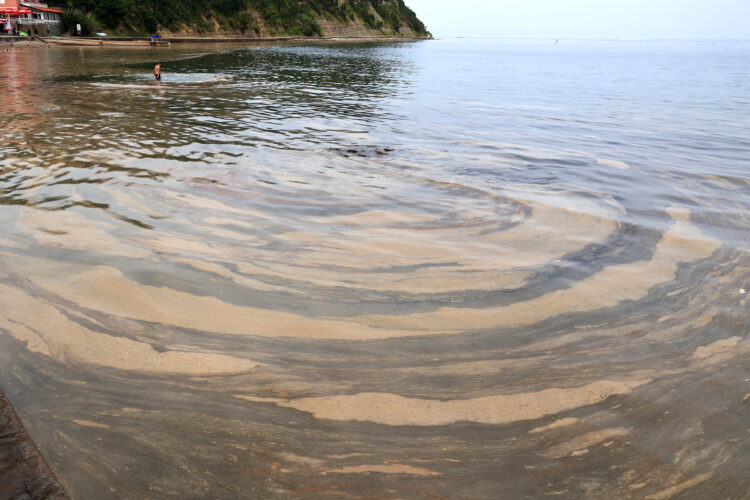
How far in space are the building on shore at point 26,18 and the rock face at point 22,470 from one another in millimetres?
67331

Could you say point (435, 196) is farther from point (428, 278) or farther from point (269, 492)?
point (269, 492)

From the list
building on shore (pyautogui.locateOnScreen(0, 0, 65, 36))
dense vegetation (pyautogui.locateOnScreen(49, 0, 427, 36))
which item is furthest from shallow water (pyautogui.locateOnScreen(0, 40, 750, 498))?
dense vegetation (pyautogui.locateOnScreen(49, 0, 427, 36))

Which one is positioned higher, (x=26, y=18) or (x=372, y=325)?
(x=26, y=18)

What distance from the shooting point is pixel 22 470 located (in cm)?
211

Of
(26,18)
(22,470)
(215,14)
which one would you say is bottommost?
(22,470)

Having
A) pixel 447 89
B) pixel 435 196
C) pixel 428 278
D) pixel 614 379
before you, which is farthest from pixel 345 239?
pixel 447 89

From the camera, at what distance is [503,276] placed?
4.59 m

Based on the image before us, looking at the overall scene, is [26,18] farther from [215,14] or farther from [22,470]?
[22,470]

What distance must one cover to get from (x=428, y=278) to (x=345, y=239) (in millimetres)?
1308

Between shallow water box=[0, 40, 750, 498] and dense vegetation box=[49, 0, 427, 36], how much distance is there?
69208mm

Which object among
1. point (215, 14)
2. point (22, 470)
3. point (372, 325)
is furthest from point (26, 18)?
point (22, 470)

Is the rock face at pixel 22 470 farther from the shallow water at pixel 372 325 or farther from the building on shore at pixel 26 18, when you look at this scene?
the building on shore at pixel 26 18

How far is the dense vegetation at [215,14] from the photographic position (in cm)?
6412

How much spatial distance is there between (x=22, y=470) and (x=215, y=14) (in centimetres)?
9191
